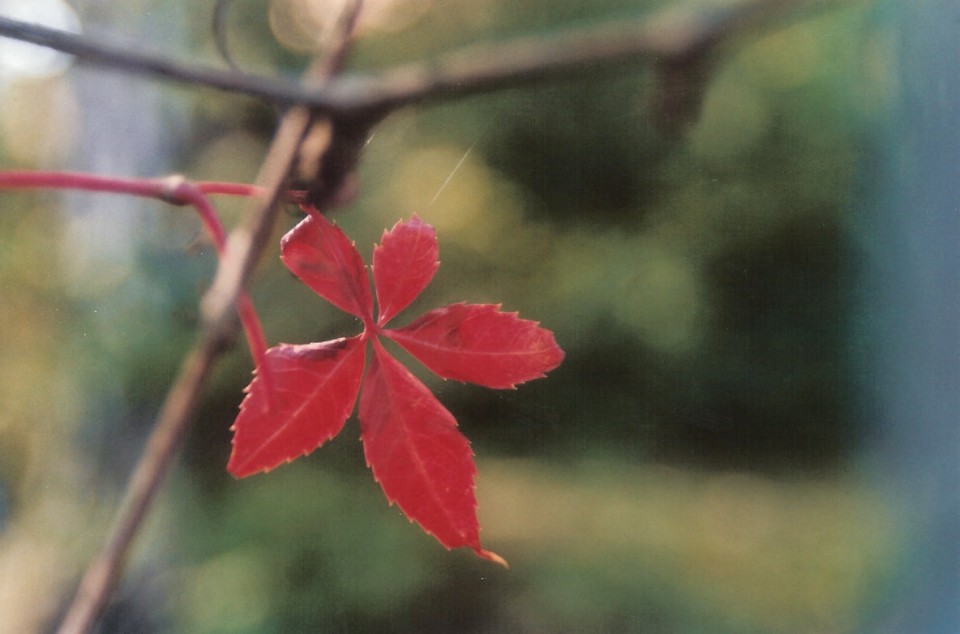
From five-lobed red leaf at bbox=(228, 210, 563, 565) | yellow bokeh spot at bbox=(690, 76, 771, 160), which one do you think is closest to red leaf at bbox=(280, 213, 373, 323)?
five-lobed red leaf at bbox=(228, 210, 563, 565)

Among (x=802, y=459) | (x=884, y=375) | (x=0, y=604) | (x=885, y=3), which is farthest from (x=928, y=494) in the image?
(x=0, y=604)

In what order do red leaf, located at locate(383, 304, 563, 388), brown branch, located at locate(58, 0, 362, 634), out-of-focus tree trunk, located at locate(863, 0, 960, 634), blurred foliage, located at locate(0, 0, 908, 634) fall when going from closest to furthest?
brown branch, located at locate(58, 0, 362, 634) → red leaf, located at locate(383, 304, 563, 388) → out-of-focus tree trunk, located at locate(863, 0, 960, 634) → blurred foliage, located at locate(0, 0, 908, 634)

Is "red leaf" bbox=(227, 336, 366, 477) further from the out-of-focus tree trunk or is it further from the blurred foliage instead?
the out-of-focus tree trunk

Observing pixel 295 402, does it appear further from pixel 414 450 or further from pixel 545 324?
pixel 545 324

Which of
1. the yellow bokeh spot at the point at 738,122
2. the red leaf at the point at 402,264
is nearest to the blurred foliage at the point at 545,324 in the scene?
the yellow bokeh spot at the point at 738,122

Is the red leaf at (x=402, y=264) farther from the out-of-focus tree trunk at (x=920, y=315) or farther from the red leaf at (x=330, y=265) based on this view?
the out-of-focus tree trunk at (x=920, y=315)

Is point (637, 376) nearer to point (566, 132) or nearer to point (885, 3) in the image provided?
point (566, 132)
